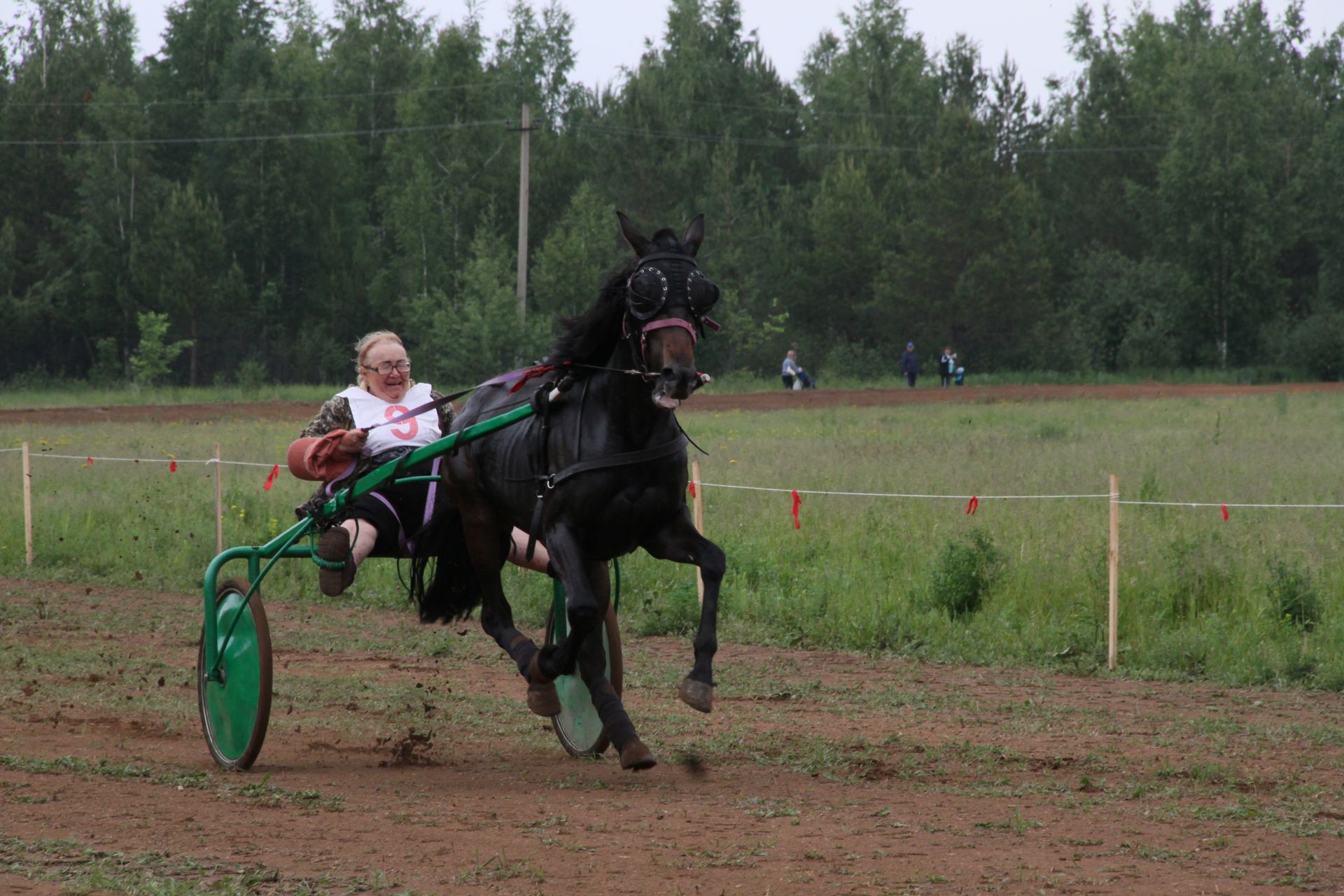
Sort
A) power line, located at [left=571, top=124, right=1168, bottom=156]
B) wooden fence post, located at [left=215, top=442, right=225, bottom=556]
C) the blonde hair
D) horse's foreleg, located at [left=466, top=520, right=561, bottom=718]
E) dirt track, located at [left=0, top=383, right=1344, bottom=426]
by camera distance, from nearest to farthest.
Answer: horse's foreleg, located at [left=466, top=520, right=561, bottom=718] < the blonde hair < wooden fence post, located at [left=215, top=442, right=225, bottom=556] < dirt track, located at [left=0, top=383, right=1344, bottom=426] < power line, located at [left=571, top=124, right=1168, bottom=156]

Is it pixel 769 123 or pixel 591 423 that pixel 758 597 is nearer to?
pixel 591 423

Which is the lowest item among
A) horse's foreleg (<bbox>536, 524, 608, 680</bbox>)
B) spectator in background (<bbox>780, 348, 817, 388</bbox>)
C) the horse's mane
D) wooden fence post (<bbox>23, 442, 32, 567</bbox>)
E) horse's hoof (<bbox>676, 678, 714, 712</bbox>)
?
wooden fence post (<bbox>23, 442, 32, 567</bbox>)

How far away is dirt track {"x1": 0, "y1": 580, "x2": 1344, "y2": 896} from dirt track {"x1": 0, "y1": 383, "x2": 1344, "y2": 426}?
2258 centimetres

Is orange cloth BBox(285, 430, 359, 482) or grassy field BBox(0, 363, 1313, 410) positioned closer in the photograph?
orange cloth BBox(285, 430, 359, 482)

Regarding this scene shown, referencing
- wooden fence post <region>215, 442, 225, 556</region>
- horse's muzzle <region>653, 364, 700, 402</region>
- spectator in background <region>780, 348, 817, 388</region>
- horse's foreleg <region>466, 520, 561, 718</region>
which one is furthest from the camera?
spectator in background <region>780, 348, 817, 388</region>

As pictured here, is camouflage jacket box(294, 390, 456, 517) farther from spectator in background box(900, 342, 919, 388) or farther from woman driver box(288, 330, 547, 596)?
spectator in background box(900, 342, 919, 388)

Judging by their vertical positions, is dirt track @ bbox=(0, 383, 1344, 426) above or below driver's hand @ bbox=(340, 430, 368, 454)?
below

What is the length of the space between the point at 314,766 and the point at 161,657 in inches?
141

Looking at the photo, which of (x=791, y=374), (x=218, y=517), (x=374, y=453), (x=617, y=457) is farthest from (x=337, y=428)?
(x=791, y=374)

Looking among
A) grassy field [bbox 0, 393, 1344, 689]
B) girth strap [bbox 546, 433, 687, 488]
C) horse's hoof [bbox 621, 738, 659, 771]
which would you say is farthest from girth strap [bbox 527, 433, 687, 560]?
grassy field [bbox 0, 393, 1344, 689]

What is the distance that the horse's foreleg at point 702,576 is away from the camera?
5.44m

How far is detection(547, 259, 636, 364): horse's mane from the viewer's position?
5840mm

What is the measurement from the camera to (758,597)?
1088cm

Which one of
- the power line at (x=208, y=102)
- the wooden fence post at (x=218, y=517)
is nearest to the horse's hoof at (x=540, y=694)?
the wooden fence post at (x=218, y=517)
